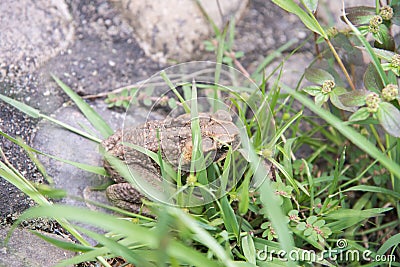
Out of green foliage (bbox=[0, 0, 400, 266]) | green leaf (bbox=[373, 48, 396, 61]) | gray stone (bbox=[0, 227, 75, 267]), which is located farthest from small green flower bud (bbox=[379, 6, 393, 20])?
gray stone (bbox=[0, 227, 75, 267])

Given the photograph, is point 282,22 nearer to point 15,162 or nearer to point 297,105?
point 297,105

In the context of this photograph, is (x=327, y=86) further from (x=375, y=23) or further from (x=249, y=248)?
(x=249, y=248)

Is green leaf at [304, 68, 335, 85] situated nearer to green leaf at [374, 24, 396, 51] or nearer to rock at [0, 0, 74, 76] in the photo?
green leaf at [374, 24, 396, 51]

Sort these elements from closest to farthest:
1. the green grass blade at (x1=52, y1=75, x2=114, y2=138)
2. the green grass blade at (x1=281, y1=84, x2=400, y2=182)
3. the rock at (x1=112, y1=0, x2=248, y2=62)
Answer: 1. the green grass blade at (x1=281, y1=84, x2=400, y2=182)
2. the green grass blade at (x1=52, y1=75, x2=114, y2=138)
3. the rock at (x1=112, y1=0, x2=248, y2=62)

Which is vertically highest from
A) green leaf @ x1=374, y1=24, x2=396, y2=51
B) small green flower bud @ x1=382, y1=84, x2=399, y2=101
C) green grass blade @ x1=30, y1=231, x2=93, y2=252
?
green leaf @ x1=374, y1=24, x2=396, y2=51

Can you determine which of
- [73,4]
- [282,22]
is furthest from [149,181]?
[282,22]

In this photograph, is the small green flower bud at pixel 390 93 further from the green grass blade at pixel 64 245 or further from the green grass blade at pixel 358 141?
the green grass blade at pixel 64 245
